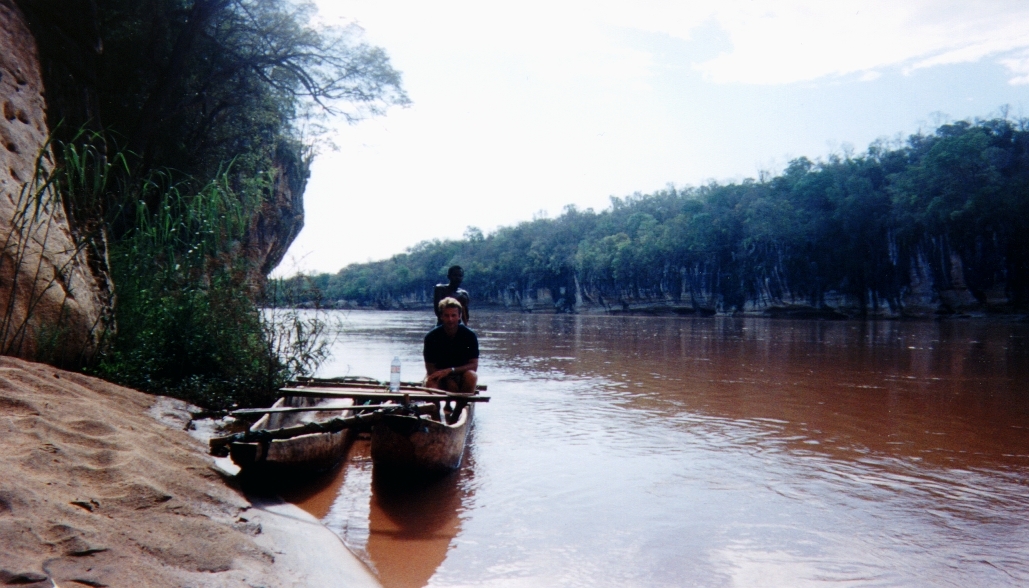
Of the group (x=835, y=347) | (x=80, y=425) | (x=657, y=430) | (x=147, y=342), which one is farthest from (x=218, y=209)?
(x=835, y=347)

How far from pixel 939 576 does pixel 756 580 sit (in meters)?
1.08

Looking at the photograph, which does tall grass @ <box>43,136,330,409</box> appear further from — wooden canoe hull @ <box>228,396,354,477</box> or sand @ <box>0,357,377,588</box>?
sand @ <box>0,357,377,588</box>

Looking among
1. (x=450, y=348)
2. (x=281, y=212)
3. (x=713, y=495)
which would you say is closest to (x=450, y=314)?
(x=450, y=348)

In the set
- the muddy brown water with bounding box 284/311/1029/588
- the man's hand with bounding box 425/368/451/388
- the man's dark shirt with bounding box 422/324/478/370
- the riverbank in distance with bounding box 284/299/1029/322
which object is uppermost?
the man's dark shirt with bounding box 422/324/478/370

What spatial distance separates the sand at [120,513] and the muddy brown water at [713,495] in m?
0.60

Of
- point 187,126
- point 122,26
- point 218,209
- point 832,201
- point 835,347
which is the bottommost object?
point 835,347

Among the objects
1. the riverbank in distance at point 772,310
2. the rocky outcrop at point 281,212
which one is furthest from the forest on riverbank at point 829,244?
the rocky outcrop at point 281,212

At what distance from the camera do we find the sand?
2.41 meters

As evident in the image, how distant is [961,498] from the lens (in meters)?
5.01

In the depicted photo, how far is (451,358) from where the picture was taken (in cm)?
648

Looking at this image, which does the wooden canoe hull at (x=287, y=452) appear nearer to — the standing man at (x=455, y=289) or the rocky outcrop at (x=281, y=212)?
the standing man at (x=455, y=289)

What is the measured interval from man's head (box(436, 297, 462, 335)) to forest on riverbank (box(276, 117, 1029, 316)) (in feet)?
146

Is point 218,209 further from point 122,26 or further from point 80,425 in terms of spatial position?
point 122,26

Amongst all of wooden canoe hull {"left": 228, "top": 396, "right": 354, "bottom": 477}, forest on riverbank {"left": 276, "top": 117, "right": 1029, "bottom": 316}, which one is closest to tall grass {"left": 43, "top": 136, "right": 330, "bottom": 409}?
wooden canoe hull {"left": 228, "top": 396, "right": 354, "bottom": 477}
